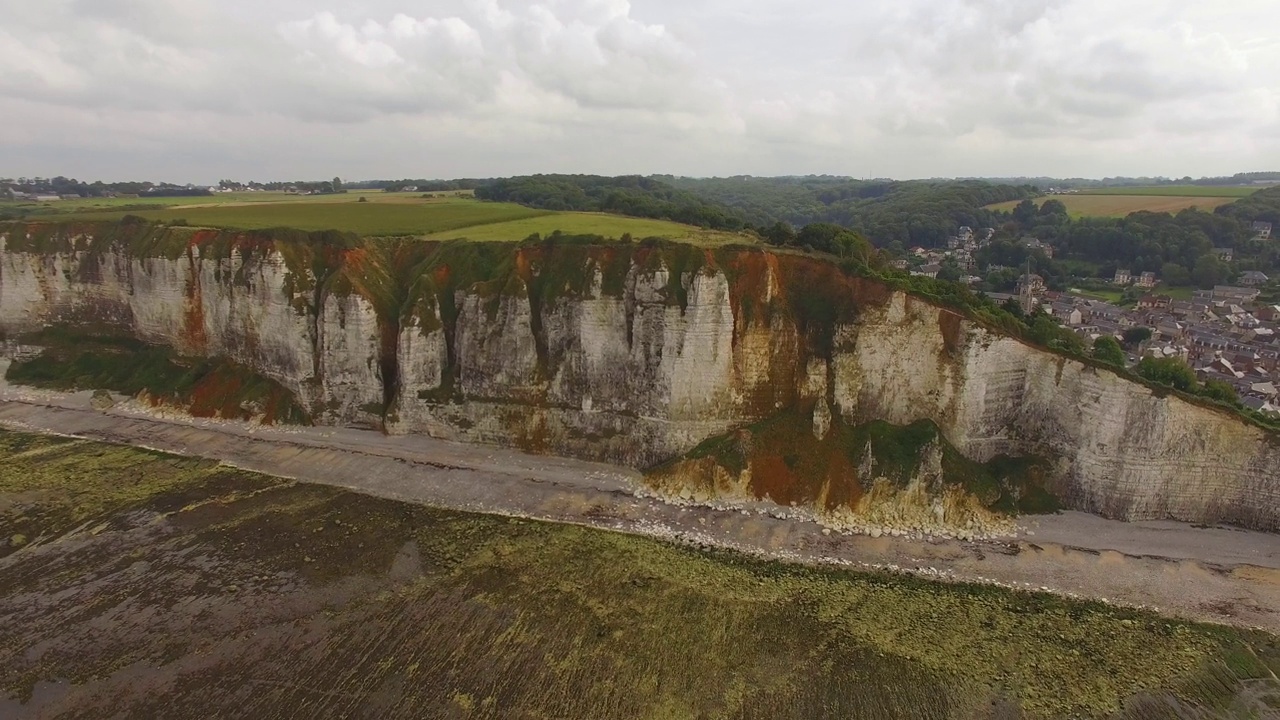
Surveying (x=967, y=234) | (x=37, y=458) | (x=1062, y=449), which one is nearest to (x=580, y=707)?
(x=1062, y=449)

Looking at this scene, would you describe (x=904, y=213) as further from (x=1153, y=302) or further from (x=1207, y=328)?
(x=1207, y=328)

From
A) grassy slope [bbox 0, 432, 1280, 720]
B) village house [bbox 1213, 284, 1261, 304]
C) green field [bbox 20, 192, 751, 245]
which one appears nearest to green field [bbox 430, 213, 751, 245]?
green field [bbox 20, 192, 751, 245]

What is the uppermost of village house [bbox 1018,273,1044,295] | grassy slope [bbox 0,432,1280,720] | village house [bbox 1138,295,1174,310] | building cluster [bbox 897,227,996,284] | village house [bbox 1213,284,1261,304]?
building cluster [bbox 897,227,996,284]

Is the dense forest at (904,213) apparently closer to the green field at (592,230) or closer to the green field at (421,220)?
the green field at (421,220)

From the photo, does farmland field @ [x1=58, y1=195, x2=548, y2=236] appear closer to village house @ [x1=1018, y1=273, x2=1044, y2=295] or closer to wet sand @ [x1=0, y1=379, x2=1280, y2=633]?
wet sand @ [x1=0, y1=379, x2=1280, y2=633]

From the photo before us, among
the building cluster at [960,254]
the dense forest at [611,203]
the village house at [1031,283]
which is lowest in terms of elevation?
the village house at [1031,283]

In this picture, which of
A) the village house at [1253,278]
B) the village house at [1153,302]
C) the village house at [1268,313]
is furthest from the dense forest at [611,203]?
the village house at [1253,278]

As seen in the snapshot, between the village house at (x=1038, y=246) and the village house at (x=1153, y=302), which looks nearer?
the village house at (x=1153, y=302)
